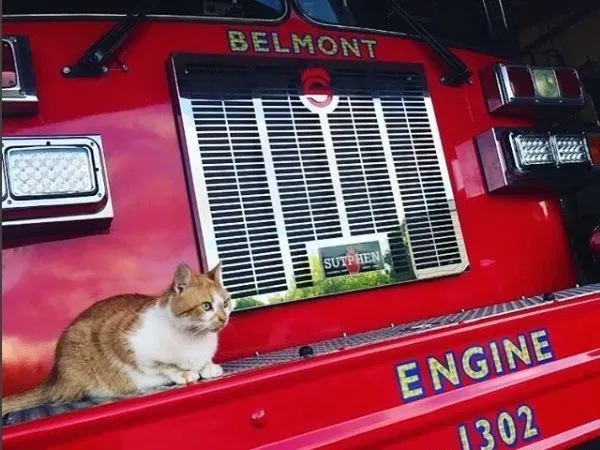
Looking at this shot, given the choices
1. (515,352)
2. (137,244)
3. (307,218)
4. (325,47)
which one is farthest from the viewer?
(325,47)

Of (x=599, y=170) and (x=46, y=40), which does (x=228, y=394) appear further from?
(x=599, y=170)

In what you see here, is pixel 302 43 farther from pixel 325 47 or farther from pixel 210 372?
pixel 210 372

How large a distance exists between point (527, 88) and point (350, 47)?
68 centimetres

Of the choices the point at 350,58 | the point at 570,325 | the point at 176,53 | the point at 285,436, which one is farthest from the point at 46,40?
the point at 570,325

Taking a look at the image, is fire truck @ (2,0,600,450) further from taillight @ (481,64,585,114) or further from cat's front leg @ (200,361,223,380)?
cat's front leg @ (200,361,223,380)

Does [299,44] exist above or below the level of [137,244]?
above

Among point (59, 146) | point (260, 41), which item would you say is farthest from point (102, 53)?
point (260, 41)

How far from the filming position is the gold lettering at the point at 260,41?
215 centimetres

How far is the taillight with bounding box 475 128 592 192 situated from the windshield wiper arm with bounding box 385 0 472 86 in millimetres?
237

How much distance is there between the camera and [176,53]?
6.50ft

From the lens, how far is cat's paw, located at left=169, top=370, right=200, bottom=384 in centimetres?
147

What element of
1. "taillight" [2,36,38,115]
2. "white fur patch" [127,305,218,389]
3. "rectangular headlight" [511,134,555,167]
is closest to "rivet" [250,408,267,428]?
"white fur patch" [127,305,218,389]

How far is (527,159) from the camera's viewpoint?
7.82 ft

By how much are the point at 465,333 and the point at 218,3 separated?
137 cm
